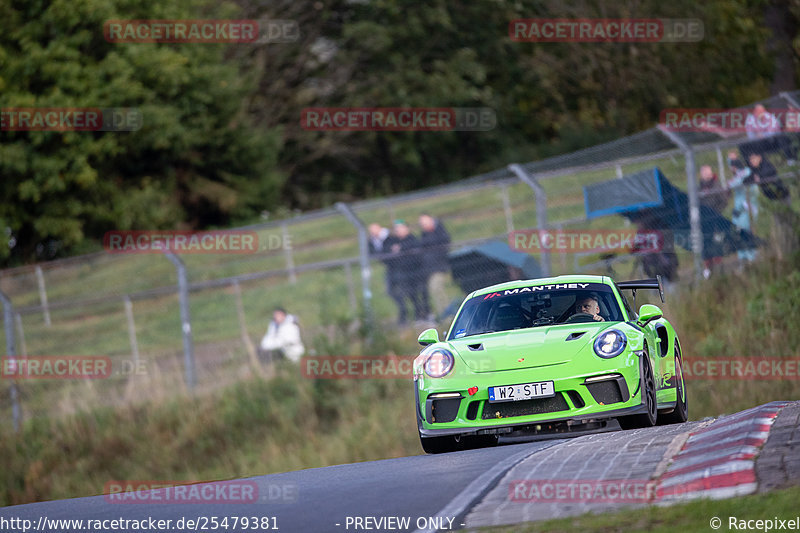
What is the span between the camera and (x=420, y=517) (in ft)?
22.8

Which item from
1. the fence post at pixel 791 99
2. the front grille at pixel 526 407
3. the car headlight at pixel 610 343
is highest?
the fence post at pixel 791 99

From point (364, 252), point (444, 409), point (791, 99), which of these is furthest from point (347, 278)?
point (444, 409)

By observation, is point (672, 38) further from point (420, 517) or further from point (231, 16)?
point (420, 517)

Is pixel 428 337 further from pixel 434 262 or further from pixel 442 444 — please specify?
pixel 434 262

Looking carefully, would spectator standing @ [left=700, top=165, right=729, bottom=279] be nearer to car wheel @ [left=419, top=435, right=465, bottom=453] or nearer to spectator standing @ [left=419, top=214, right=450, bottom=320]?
spectator standing @ [left=419, top=214, right=450, bottom=320]

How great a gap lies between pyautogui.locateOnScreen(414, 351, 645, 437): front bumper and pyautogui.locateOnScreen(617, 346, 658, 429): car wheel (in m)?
0.13

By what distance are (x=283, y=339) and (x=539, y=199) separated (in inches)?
186

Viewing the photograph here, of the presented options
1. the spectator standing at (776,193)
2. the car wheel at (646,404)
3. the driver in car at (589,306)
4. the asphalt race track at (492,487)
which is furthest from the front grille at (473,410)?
the spectator standing at (776,193)

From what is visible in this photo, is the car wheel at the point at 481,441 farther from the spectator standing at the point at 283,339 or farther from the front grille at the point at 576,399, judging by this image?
the spectator standing at the point at 283,339

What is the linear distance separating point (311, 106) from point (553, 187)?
2186 centimetres

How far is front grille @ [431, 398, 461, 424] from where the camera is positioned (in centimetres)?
972

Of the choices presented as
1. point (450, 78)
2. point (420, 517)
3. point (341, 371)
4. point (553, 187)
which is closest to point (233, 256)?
point (553, 187)

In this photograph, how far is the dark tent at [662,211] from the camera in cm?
1689

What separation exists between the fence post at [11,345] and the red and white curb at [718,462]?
13.5 m
